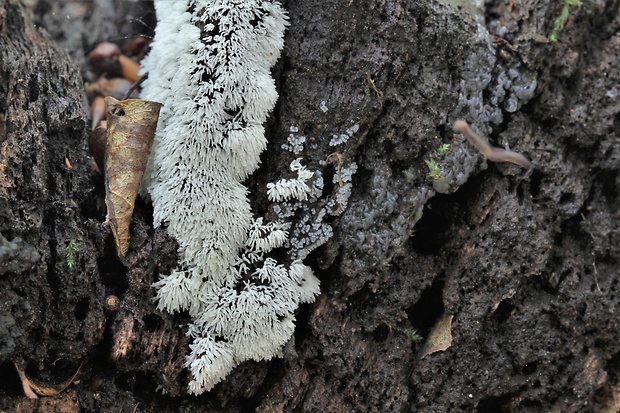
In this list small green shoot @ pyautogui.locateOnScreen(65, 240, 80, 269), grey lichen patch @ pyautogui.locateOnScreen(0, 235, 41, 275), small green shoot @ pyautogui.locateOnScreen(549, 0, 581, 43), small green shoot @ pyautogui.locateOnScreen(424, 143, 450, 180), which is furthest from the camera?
small green shoot @ pyautogui.locateOnScreen(549, 0, 581, 43)

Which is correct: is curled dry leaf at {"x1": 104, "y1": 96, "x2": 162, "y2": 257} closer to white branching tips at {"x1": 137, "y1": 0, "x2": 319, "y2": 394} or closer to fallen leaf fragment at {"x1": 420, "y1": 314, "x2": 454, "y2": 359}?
white branching tips at {"x1": 137, "y1": 0, "x2": 319, "y2": 394}

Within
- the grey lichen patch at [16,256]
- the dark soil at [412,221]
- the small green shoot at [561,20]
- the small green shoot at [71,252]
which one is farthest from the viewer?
the small green shoot at [561,20]

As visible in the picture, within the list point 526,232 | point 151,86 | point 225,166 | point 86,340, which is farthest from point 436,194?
point 86,340

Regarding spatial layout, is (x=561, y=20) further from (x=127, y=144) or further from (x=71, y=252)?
(x=71, y=252)

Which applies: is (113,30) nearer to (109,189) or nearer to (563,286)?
(109,189)

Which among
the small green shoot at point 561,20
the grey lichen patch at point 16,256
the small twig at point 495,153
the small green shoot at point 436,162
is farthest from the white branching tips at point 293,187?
the small green shoot at point 561,20

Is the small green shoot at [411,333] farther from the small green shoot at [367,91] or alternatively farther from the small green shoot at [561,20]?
the small green shoot at [561,20]

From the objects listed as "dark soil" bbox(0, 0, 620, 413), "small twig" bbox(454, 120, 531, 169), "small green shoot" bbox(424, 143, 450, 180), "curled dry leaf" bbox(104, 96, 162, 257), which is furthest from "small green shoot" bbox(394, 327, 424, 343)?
"curled dry leaf" bbox(104, 96, 162, 257)

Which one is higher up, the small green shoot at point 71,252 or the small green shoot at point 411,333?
the small green shoot at point 411,333
